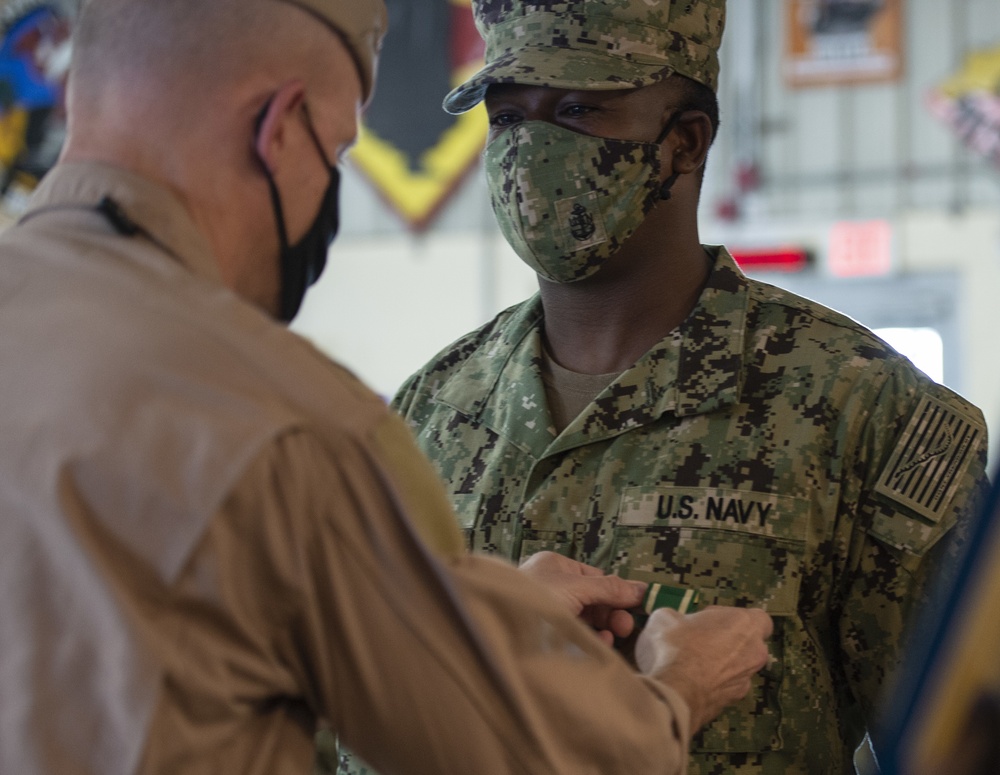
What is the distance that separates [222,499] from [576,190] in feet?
3.49

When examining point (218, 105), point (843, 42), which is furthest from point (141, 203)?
point (843, 42)

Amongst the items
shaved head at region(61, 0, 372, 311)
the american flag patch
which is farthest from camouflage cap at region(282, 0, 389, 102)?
the american flag patch

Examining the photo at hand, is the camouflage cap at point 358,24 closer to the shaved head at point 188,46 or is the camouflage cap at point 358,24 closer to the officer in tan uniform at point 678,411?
the shaved head at point 188,46

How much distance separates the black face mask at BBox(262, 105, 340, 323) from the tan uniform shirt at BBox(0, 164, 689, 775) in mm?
95

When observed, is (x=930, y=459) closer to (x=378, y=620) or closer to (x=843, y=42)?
(x=378, y=620)

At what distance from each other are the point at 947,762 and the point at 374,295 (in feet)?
29.5

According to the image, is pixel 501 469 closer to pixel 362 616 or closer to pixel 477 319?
pixel 362 616

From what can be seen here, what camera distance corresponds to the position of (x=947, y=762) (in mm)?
674

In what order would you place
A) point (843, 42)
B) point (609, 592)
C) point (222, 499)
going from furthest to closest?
point (843, 42) < point (609, 592) < point (222, 499)

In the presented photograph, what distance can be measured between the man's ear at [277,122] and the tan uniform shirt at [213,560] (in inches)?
4.0

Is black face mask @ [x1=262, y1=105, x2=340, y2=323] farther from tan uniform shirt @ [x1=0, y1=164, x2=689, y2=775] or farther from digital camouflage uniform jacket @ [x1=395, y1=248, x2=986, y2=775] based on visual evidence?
digital camouflage uniform jacket @ [x1=395, y1=248, x2=986, y2=775]

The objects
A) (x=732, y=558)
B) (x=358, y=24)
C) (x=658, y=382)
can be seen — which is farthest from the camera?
(x=658, y=382)

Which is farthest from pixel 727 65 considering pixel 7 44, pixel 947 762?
pixel 947 762

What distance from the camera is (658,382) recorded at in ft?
6.28
